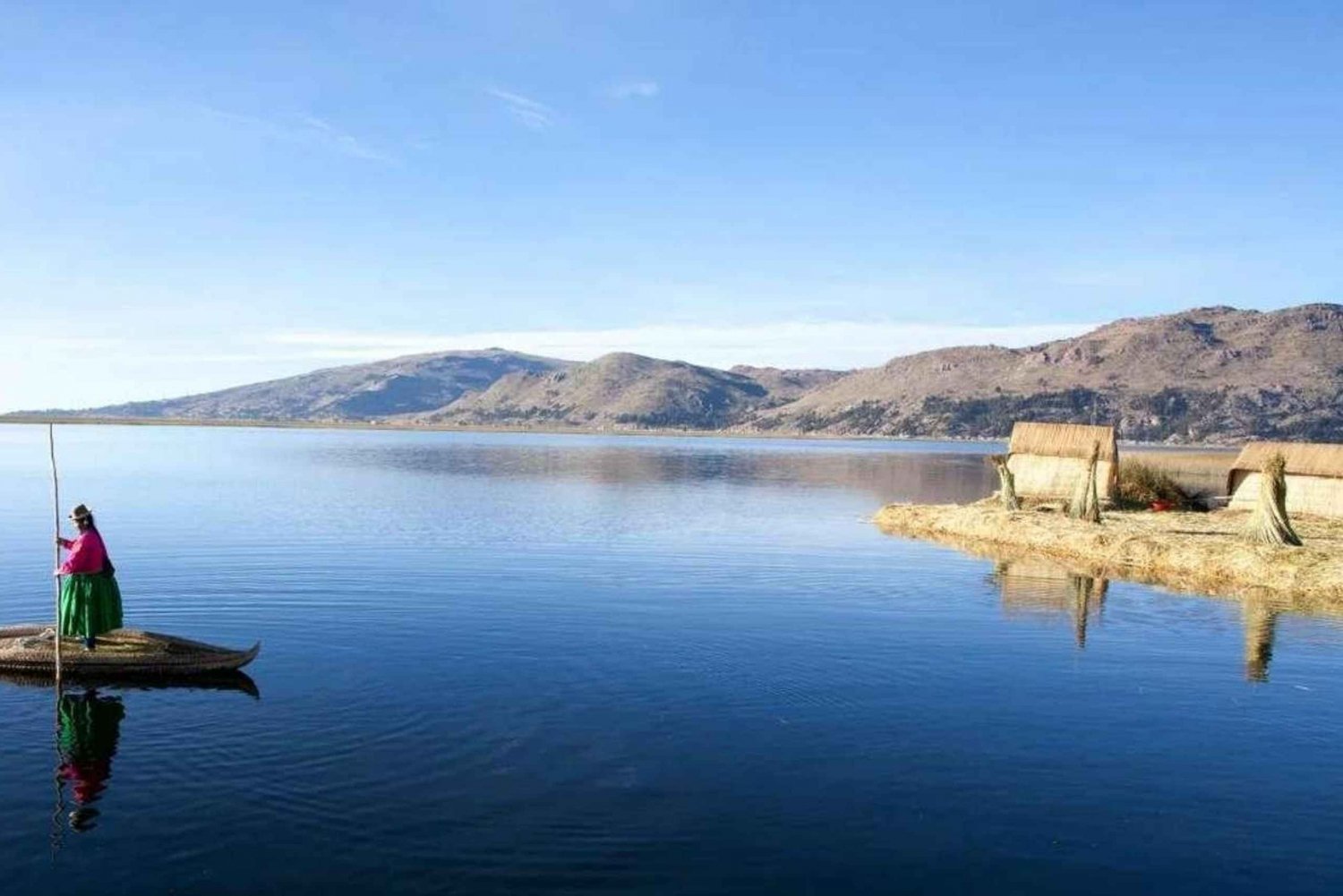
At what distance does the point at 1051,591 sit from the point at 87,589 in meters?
27.6

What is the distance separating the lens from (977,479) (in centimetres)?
10669

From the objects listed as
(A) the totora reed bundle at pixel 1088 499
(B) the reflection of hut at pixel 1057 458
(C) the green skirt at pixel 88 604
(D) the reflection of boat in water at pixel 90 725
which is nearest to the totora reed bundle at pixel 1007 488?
→ (A) the totora reed bundle at pixel 1088 499

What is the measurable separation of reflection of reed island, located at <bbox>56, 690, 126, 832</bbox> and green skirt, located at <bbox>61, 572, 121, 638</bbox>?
4.46 feet

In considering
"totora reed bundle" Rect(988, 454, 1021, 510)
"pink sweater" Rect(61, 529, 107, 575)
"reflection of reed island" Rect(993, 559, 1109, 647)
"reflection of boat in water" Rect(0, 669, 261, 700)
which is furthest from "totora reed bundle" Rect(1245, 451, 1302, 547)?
"pink sweater" Rect(61, 529, 107, 575)

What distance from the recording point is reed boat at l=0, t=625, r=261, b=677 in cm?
2003

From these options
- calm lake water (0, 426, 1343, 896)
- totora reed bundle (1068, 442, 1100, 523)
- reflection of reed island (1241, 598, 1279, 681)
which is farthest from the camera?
totora reed bundle (1068, 442, 1100, 523)

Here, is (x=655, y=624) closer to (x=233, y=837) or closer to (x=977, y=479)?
(x=233, y=837)

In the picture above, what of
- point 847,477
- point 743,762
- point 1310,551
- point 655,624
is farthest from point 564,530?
point 847,477

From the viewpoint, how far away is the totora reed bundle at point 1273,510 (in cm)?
3906

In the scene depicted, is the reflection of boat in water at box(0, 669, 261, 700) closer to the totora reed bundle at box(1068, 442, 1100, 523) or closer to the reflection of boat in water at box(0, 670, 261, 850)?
the reflection of boat in water at box(0, 670, 261, 850)

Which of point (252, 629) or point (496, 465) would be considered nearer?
point (252, 629)

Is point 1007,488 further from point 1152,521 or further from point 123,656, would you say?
point 123,656

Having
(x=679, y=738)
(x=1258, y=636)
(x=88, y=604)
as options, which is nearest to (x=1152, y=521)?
(x=1258, y=636)

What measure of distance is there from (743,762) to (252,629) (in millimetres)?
14434
